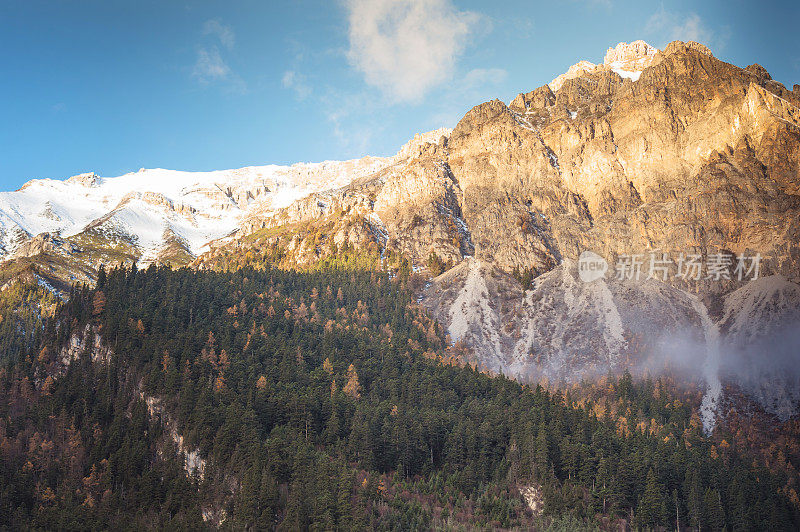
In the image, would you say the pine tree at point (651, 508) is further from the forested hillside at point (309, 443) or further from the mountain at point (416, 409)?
the mountain at point (416, 409)


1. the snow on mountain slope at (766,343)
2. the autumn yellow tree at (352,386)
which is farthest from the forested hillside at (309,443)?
the snow on mountain slope at (766,343)

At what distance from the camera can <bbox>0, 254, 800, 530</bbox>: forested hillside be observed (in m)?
92.9

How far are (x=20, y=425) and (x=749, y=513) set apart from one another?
141 m

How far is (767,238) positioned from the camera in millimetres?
184875

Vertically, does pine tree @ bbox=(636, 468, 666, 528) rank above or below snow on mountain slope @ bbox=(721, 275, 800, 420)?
below

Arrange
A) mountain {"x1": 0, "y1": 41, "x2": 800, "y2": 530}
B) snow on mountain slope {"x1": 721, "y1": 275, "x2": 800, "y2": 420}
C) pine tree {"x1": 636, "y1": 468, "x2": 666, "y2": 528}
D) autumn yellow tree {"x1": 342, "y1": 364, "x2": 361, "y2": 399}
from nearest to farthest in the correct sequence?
pine tree {"x1": 636, "y1": 468, "x2": 666, "y2": 528} → mountain {"x1": 0, "y1": 41, "x2": 800, "y2": 530} → autumn yellow tree {"x1": 342, "y1": 364, "x2": 361, "y2": 399} → snow on mountain slope {"x1": 721, "y1": 275, "x2": 800, "y2": 420}

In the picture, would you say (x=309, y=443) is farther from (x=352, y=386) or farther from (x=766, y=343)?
(x=766, y=343)

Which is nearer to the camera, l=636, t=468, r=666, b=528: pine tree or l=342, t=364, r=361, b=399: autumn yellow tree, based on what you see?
l=636, t=468, r=666, b=528: pine tree

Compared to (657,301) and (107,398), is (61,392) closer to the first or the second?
(107,398)

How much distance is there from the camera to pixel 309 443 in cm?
10931

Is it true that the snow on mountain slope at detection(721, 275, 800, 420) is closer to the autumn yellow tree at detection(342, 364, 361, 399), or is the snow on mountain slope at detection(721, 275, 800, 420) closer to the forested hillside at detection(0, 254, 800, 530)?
the forested hillside at detection(0, 254, 800, 530)

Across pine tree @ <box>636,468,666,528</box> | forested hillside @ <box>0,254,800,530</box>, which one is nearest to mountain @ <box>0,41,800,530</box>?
pine tree @ <box>636,468,666,528</box>

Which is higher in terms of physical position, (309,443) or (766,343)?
(766,343)

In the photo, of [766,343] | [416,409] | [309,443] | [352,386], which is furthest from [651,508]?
[766,343]
